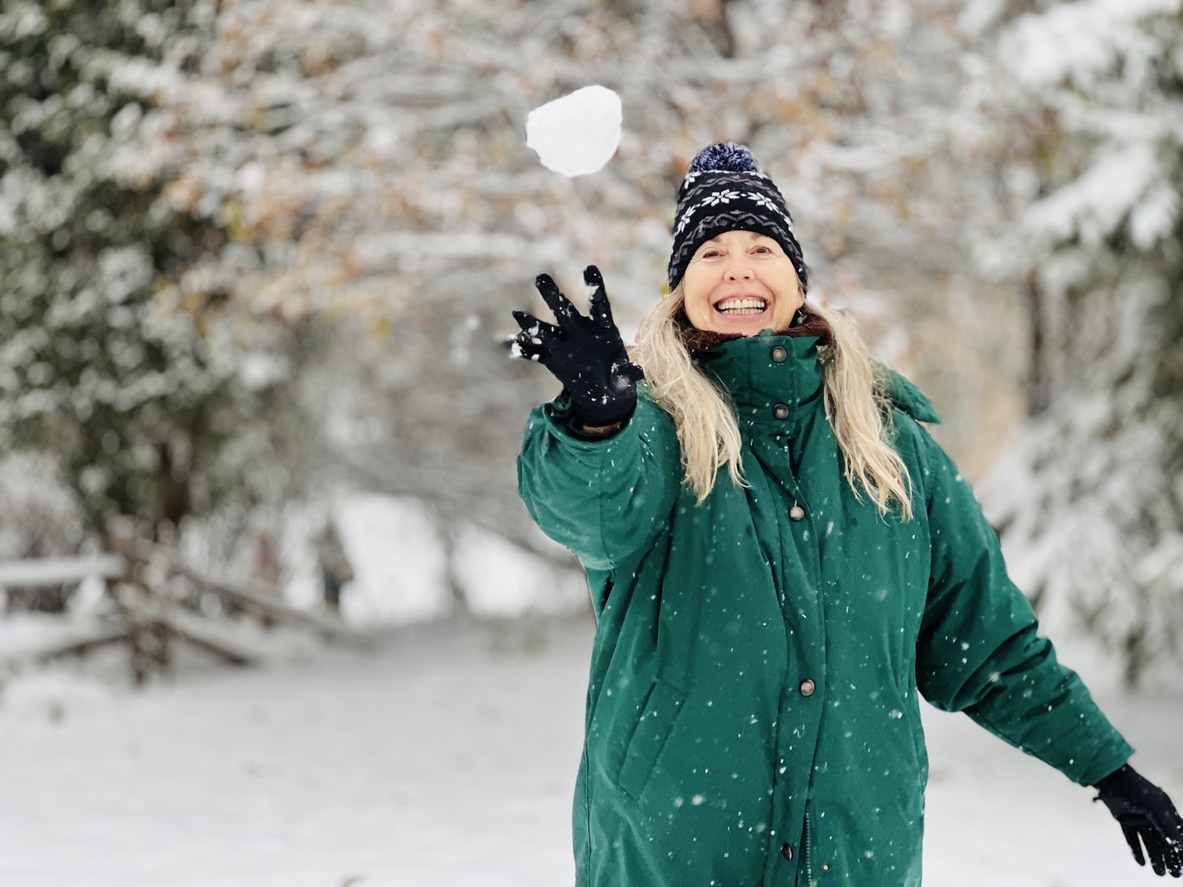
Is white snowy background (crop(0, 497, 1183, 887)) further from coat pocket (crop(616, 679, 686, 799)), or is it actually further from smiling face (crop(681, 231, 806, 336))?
smiling face (crop(681, 231, 806, 336))

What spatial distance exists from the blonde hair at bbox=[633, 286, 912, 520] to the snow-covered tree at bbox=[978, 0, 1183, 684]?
404cm

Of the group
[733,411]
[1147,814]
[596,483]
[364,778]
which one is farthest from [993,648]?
[364,778]

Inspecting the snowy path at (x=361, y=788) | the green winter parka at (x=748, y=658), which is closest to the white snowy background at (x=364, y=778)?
the snowy path at (x=361, y=788)

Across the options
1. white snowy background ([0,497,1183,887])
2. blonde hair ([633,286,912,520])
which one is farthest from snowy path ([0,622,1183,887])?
blonde hair ([633,286,912,520])

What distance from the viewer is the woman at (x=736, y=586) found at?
5.95 feet

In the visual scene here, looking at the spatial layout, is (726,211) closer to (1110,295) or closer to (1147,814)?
(1147,814)

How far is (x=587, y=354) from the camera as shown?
5.81ft

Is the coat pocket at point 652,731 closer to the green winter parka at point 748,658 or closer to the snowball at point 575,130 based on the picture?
the green winter parka at point 748,658

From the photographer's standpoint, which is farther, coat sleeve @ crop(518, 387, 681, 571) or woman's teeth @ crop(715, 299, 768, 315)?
woman's teeth @ crop(715, 299, 768, 315)

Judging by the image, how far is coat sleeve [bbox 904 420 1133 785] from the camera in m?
2.20

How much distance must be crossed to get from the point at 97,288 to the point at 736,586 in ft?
28.1

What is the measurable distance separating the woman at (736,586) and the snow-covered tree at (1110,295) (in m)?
4.18

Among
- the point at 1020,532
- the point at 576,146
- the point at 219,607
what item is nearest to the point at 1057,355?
the point at 1020,532

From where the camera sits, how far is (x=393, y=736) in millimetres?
7941
